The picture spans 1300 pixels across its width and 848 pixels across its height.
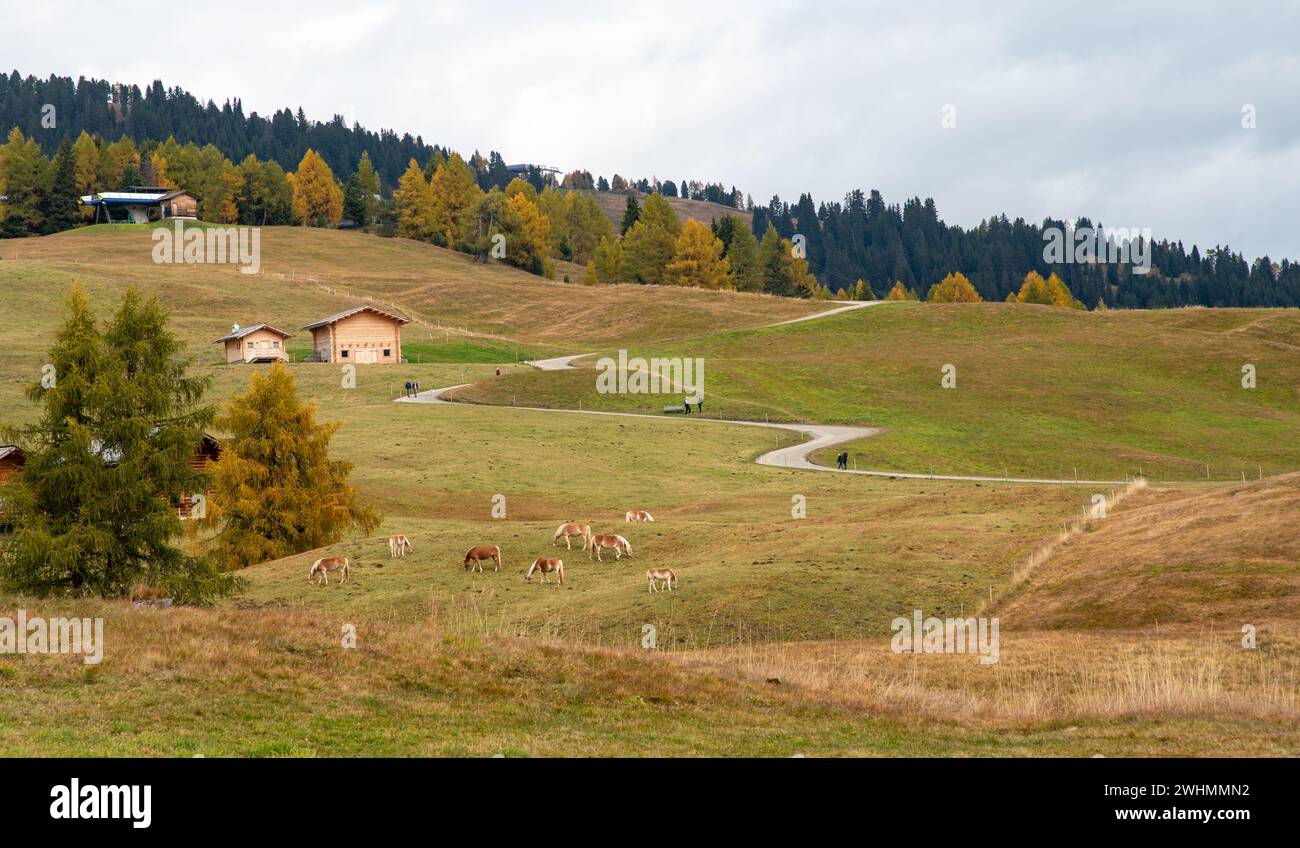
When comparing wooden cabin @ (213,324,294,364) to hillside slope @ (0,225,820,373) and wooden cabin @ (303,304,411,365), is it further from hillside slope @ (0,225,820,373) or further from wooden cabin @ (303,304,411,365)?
hillside slope @ (0,225,820,373)

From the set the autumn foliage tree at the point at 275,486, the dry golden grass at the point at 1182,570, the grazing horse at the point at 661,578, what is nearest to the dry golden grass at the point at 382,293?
the autumn foliage tree at the point at 275,486

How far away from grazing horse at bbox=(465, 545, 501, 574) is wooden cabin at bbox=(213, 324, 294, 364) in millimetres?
75905

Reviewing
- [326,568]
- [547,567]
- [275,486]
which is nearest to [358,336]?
[275,486]

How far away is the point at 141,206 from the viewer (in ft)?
624

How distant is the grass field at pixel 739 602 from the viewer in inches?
623

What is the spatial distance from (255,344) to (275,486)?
64.5 m

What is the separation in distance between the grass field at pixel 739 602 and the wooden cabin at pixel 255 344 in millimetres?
11369

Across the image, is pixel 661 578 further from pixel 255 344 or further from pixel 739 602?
pixel 255 344

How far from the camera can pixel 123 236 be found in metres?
177

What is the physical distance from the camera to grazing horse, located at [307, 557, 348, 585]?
37.2m

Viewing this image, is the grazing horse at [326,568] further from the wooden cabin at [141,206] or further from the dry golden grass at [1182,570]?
the wooden cabin at [141,206]

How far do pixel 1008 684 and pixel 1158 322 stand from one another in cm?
11726
